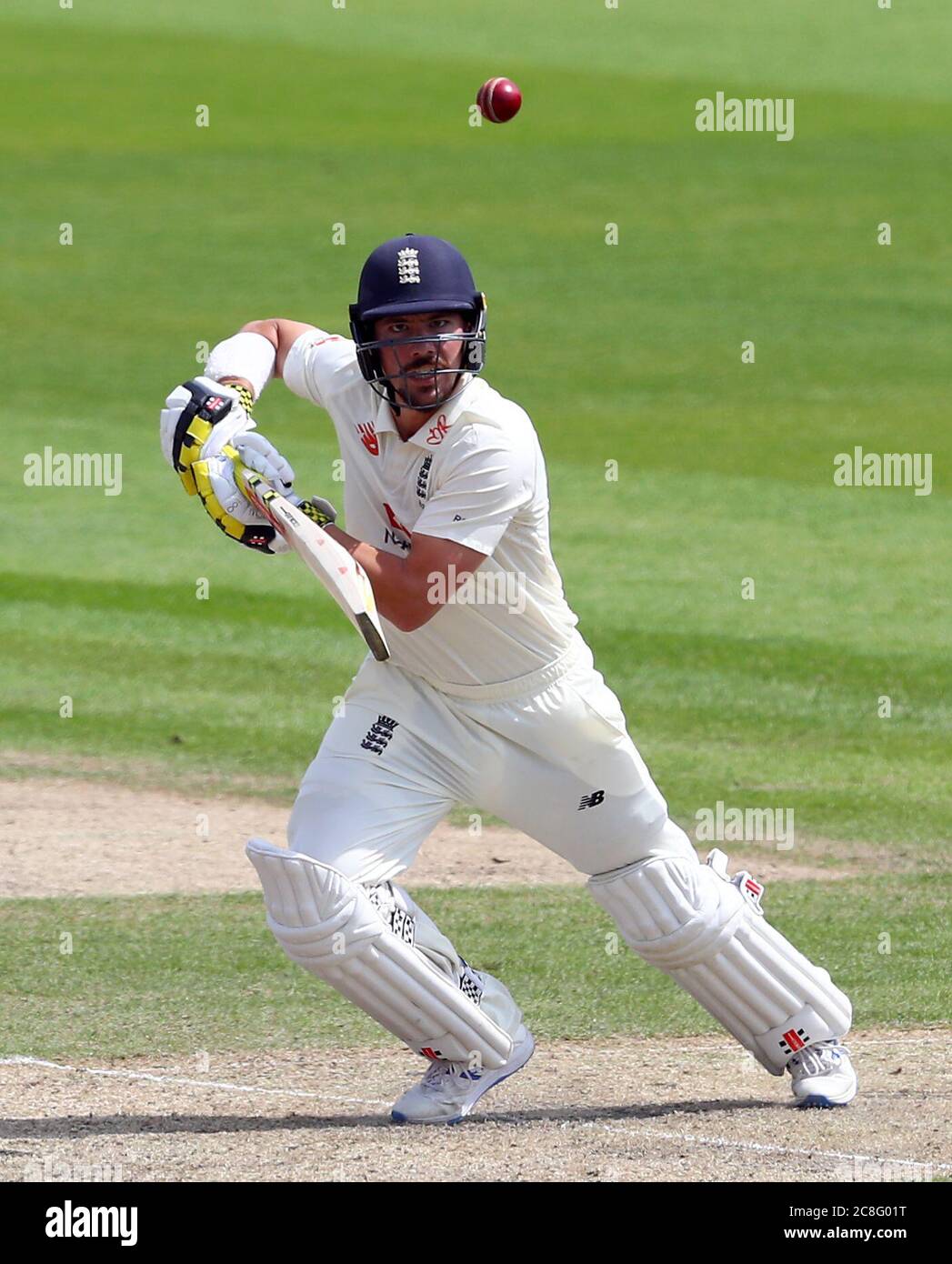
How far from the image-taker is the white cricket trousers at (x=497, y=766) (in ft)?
18.9

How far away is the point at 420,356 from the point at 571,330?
627 inches

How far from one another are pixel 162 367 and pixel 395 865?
15.2 m

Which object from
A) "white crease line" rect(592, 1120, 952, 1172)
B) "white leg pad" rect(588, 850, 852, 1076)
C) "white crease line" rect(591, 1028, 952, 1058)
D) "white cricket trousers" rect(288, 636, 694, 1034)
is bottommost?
"white crease line" rect(591, 1028, 952, 1058)

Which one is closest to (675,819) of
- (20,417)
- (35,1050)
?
(35,1050)

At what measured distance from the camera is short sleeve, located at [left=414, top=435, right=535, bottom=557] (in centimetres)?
552

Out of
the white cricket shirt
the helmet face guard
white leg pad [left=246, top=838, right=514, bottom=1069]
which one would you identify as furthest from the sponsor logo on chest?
white leg pad [left=246, top=838, right=514, bottom=1069]

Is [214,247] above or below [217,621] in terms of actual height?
above

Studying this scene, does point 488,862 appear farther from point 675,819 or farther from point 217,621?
point 217,621

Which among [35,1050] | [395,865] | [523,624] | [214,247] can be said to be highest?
[214,247]

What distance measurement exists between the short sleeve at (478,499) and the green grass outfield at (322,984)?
6.54 feet

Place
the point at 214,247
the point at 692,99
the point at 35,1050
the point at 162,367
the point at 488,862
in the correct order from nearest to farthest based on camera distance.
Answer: the point at 35,1050
the point at 488,862
the point at 162,367
the point at 214,247
the point at 692,99

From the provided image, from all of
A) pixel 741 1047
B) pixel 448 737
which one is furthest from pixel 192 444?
pixel 741 1047

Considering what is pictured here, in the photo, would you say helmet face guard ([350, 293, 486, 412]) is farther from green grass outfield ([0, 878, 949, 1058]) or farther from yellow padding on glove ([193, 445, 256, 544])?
green grass outfield ([0, 878, 949, 1058])

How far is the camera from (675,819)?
9.16 m
